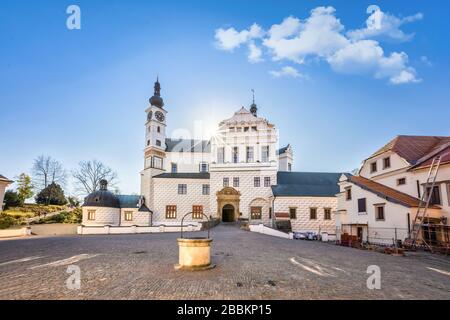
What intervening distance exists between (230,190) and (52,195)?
3690cm

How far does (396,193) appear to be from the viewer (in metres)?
18.4

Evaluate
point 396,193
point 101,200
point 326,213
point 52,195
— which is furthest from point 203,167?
point 52,195

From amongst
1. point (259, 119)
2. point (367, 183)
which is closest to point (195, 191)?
point (259, 119)

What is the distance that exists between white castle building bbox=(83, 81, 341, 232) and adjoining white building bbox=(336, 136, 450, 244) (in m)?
8.58

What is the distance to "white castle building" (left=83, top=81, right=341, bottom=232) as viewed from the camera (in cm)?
3131

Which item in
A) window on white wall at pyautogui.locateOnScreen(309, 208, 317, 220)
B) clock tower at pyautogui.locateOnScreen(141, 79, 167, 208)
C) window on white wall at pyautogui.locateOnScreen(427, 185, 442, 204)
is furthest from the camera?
clock tower at pyautogui.locateOnScreen(141, 79, 167, 208)

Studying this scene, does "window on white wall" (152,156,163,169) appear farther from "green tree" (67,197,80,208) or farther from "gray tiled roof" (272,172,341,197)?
"green tree" (67,197,80,208)

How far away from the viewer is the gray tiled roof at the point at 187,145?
4278 centimetres

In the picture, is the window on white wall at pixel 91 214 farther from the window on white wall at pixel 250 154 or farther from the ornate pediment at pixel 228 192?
the window on white wall at pixel 250 154

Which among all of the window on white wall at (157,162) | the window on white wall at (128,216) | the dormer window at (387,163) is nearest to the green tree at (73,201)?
the window on white wall at (128,216)

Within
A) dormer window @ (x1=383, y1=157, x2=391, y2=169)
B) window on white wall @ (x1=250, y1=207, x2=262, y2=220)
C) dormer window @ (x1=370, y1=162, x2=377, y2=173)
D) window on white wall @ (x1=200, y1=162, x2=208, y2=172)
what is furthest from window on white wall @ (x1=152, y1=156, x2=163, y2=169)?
dormer window @ (x1=383, y1=157, x2=391, y2=169)

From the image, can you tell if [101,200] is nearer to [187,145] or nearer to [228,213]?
[187,145]
